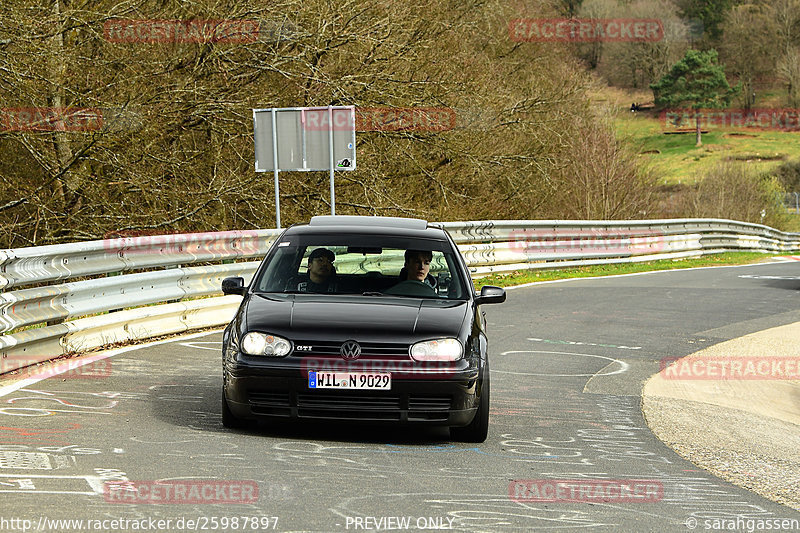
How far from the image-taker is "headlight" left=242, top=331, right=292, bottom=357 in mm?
6711

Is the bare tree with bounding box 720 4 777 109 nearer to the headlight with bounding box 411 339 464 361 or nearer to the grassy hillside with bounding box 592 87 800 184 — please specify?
the grassy hillside with bounding box 592 87 800 184

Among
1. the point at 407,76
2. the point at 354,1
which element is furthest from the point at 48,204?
the point at 407,76

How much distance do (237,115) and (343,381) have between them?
499 inches

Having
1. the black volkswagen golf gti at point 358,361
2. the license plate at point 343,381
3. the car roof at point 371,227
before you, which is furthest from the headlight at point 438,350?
the car roof at point 371,227

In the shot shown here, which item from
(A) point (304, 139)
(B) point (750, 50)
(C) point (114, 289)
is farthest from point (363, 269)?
(B) point (750, 50)

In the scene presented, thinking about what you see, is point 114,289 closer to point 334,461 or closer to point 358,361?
point 358,361

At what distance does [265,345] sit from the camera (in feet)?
22.2

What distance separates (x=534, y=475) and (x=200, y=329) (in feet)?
22.5

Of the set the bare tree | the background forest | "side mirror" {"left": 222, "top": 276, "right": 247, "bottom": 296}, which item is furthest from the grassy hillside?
"side mirror" {"left": 222, "top": 276, "right": 247, "bottom": 296}

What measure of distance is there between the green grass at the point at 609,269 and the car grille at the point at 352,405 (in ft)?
39.9

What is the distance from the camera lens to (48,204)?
16453 millimetres

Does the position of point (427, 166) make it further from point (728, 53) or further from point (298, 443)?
point (728, 53)

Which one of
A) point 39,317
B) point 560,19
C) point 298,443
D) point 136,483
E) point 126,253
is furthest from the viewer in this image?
point 560,19

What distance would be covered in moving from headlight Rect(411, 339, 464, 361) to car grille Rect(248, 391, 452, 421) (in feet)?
0.77
